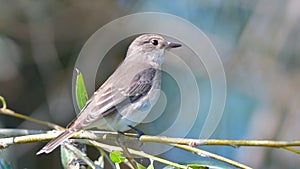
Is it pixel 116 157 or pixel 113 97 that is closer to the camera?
pixel 116 157

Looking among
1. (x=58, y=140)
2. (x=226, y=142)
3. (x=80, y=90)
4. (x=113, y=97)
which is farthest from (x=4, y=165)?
(x=226, y=142)

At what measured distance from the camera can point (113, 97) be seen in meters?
1.87

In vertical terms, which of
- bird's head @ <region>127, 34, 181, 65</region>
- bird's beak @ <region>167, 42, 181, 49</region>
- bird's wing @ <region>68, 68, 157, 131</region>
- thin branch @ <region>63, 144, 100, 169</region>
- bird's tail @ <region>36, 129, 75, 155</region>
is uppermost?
bird's head @ <region>127, 34, 181, 65</region>

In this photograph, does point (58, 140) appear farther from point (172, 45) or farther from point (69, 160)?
point (172, 45)

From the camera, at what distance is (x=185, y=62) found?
3.35 m

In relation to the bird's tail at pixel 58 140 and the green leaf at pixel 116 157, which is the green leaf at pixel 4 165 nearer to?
the bird's tail at pixel 58 140

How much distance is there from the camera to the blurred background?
3057 mm

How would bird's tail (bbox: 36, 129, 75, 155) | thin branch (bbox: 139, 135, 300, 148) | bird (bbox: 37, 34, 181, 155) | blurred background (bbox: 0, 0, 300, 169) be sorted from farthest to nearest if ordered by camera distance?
blurred background (bbox: 0, 0, 300, 169) < bird (bbox: 37, 34, 181, 155) < bird's tail (bbox: 36, 129, 75, 155) < thin branch (bbox: 139, 135, 300, 148)

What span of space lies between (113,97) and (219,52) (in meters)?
1.78

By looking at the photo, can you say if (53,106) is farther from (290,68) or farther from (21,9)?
(290,68)

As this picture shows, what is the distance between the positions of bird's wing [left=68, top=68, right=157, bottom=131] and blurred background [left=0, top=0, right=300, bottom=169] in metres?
1.08

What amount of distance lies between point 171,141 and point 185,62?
6.87 feet

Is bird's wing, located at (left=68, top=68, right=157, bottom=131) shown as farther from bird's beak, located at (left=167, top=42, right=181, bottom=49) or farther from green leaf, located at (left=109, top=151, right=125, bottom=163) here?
green leaf, located at (left=109, top=151, right=125, bottom=163)

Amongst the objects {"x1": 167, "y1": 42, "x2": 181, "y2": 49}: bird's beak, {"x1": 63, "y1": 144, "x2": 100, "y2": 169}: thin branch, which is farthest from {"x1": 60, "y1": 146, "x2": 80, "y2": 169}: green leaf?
{"x1": 167, "y1": 42, "x2": 181, "y2": 49}: bird's beak
